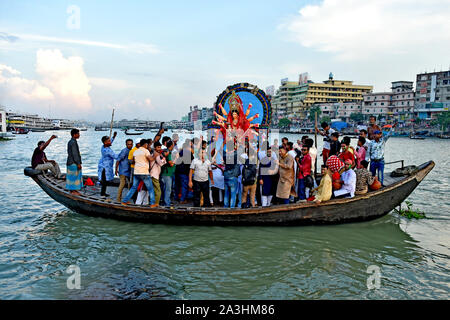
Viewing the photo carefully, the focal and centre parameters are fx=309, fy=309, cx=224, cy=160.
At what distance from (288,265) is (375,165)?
4.86m

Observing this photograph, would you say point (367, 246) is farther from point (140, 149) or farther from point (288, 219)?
point (140, 149)

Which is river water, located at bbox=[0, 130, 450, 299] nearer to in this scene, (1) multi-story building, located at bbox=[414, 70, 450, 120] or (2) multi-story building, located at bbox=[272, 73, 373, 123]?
(1) multi-story building, located at bbox=[414, 70, 450, 120]

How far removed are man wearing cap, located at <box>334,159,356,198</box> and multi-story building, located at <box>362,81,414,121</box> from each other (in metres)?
84.1

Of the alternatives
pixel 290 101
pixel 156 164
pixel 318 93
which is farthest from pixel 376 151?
pixel 290 101

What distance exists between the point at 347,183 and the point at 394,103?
281 feet

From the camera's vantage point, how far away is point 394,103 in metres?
81.1

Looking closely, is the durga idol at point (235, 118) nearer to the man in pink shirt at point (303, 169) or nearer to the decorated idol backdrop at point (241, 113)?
the decorated idol backdrop at point (241, 113)

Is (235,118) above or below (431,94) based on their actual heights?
below

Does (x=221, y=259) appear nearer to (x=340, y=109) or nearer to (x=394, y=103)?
(x=394, y=103)

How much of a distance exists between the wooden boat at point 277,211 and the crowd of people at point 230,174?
0.89ft

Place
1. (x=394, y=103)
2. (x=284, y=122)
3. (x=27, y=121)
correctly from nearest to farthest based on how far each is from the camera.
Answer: (x=394, y=103), (x=284, y=122), (x=27, y=121)

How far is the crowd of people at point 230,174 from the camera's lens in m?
7.76

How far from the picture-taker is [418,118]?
7731 cm
